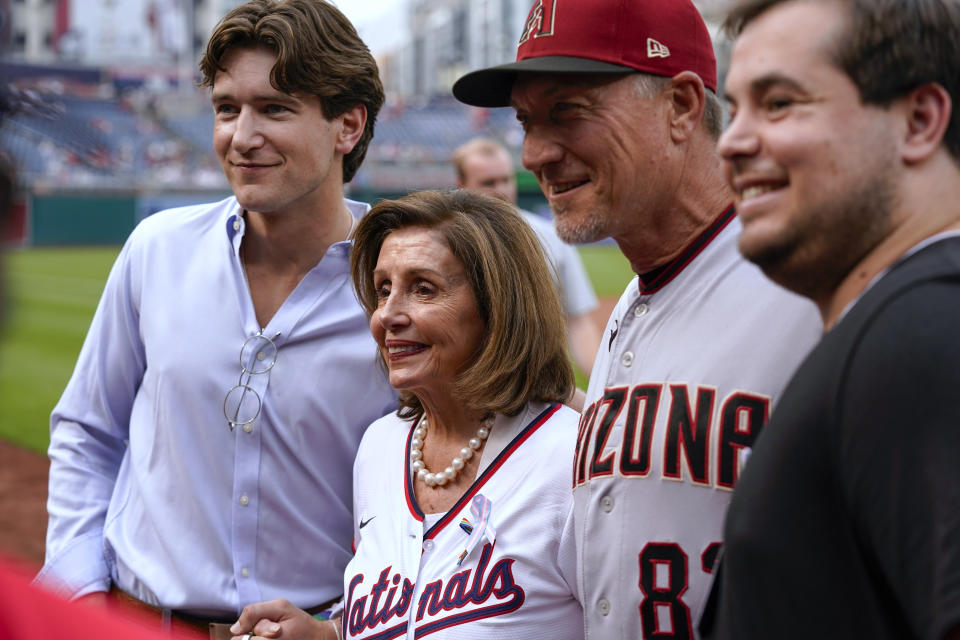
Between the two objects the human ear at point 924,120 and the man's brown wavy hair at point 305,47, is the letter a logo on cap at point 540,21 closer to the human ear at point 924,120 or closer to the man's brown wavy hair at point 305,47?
the man's brown wavy hair at point 305,47

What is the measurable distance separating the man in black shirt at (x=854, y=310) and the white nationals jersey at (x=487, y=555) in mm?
774

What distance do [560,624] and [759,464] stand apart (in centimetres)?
99

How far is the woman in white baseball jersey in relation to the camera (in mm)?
1981

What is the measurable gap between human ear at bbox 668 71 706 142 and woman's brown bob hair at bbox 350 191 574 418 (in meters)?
0.60

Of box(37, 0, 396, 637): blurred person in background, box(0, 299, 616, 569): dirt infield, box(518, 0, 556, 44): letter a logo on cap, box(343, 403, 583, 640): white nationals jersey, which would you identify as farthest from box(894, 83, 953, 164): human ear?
box(0, 299, 616, 569): dirt infield

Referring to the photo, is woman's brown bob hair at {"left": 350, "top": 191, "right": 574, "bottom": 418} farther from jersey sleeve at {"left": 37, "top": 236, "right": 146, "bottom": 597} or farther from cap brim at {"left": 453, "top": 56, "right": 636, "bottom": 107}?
jersey sleeve at {"left": 37, "top": 236, "right": 146, "bottom": 597}

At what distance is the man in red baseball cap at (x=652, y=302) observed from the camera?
1598mm

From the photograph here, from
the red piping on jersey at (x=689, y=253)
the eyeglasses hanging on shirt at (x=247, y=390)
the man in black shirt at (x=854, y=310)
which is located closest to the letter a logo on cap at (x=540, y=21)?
the red piping on jersey at (x=689, y=253)

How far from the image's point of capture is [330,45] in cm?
248

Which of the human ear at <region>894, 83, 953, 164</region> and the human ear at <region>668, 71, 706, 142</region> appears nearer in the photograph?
the human ear at <region>894, 83, 953, 164</region>

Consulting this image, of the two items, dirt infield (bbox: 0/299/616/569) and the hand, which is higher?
the hand

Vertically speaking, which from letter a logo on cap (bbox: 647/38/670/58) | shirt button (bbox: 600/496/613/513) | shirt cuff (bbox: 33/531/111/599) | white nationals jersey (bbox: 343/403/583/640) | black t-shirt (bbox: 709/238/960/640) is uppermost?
letter a logo on cap (bbox: 647/38/670/58)

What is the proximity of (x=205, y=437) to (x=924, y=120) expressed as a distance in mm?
1742

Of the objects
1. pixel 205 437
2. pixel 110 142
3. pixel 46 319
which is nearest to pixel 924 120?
pixel 205 437
